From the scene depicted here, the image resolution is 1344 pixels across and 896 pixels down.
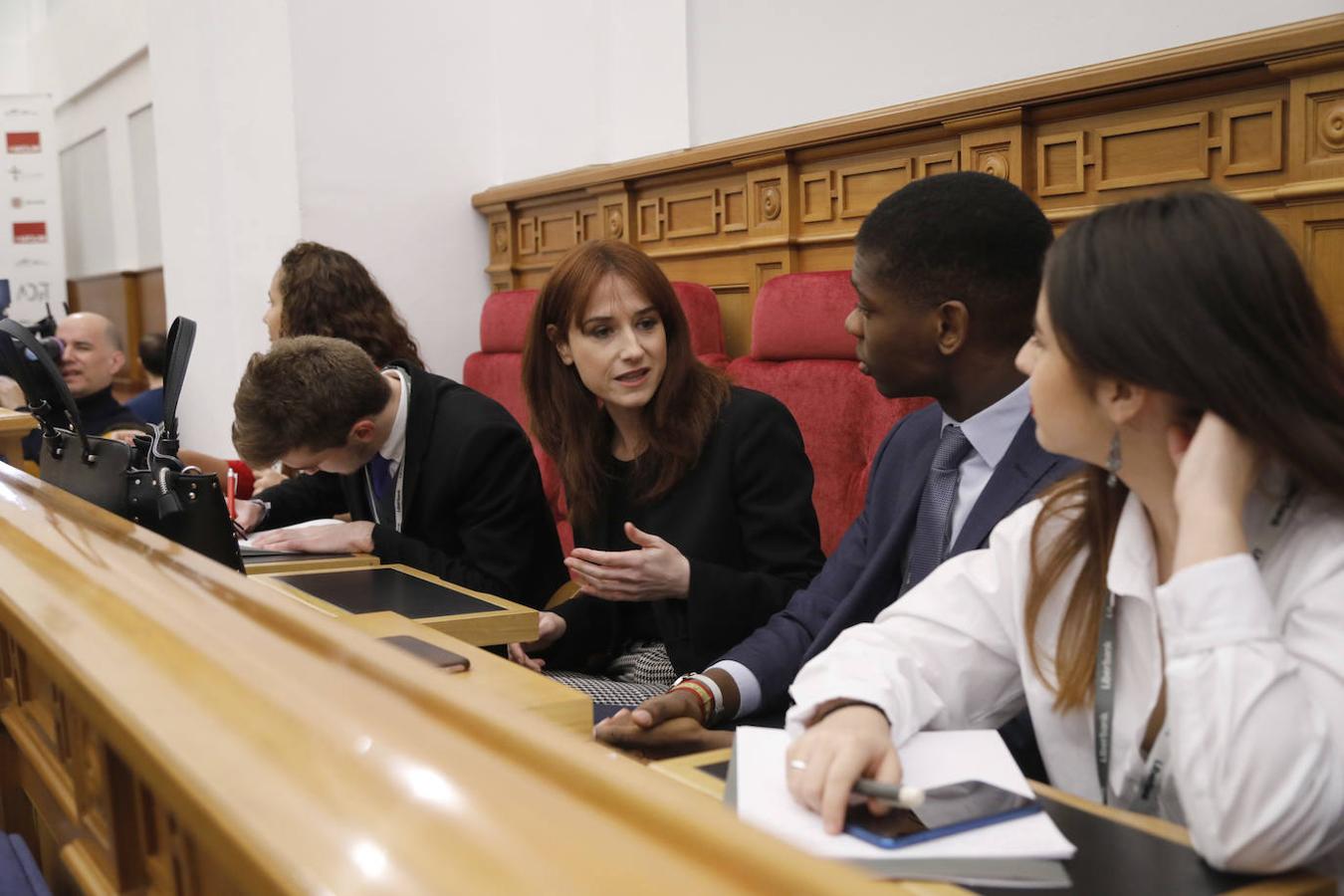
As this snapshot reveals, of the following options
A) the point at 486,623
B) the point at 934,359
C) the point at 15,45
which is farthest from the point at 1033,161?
the point at 15,45

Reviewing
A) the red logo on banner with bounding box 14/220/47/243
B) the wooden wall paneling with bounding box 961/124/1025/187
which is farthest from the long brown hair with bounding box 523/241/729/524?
the red logo on banner with bounding box 14/220/47/243

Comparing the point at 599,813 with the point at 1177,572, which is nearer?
the point at 599,813

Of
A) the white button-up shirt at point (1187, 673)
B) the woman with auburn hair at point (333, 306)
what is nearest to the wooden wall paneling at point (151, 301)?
the woman with auburn hair at point (333, 306)

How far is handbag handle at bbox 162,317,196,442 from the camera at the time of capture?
1.71 meters

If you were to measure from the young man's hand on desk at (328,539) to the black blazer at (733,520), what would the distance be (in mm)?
490

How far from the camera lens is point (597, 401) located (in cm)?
251

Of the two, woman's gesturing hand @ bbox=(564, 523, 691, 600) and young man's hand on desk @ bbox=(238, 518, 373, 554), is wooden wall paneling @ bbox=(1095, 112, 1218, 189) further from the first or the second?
young man's hand on desk @ bbox=(238, 518, 373, 554)

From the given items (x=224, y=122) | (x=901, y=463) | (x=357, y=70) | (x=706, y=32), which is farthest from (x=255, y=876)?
(x=224, y=122)

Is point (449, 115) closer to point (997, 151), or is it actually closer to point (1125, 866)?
point (997, 151)

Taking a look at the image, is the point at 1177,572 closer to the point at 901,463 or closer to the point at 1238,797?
the point at 1238,797

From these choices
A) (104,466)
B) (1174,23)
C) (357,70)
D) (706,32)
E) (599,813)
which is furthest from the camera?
(357,70)

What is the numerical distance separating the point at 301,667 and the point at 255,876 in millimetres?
160

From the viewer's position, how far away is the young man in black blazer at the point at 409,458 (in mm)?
2463

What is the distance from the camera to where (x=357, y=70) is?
446 cm
